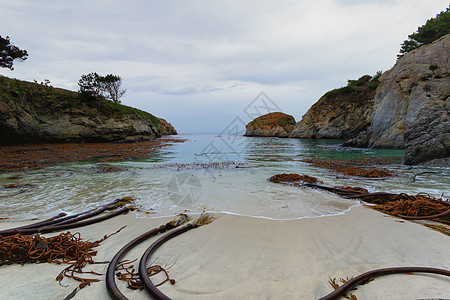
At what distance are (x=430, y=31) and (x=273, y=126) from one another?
44976 millimetres

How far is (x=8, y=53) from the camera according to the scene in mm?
25203

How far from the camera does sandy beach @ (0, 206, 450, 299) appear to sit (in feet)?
7.38

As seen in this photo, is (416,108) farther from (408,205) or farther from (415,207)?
(415,207)

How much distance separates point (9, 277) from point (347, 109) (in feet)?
174

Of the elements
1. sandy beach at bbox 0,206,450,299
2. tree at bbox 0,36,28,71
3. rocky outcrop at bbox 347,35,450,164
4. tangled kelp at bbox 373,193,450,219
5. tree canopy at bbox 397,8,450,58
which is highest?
tree canopy at bbox 397,8,450,58

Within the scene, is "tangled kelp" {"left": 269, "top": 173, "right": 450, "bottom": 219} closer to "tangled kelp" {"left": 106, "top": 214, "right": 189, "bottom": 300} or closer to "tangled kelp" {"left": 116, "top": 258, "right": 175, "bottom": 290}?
"tangled kelp" {"left": 116, "top": 258, "right": 175, "bottom": 290}

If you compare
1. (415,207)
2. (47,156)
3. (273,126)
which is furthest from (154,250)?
(273,126)

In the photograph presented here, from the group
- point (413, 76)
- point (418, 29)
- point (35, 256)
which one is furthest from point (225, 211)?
point (418, 29)

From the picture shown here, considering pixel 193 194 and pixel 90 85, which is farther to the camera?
pixel 90 85

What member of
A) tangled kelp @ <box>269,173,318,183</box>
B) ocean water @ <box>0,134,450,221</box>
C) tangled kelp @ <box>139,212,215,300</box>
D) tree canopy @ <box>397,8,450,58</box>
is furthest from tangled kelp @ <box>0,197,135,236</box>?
tree canopy @ <box>397,8,450,58</box>

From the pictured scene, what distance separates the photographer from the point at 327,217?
4.64m

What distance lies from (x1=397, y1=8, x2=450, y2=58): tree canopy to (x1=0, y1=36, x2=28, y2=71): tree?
214ft

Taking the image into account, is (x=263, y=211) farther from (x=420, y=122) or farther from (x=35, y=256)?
(x=420, y=122)

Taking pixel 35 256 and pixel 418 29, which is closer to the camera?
pixel 35 256
